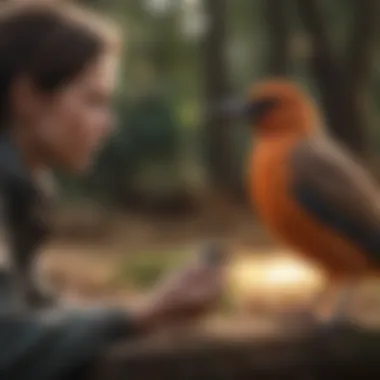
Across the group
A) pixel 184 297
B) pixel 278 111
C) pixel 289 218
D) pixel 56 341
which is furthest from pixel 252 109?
pixel 56 341

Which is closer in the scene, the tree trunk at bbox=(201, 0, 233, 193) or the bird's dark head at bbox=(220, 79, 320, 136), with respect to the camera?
the bird's dark head at bbox=(220, 79, 320, 136)

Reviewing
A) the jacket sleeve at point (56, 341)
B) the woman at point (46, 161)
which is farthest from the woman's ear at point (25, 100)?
the jacket sleeve at point (56, 341)

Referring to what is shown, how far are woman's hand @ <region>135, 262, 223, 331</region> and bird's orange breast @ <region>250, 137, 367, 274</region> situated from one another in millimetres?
132

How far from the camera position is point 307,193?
1.10 metres

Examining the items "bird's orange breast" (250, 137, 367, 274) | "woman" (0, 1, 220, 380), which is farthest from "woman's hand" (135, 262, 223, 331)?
"bird's orange breast" (250, 137, 367, 274)

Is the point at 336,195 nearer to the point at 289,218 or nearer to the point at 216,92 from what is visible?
the point at 289,218

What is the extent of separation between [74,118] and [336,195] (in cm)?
32

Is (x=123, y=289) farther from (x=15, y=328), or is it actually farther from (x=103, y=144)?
(x=15, y=328)

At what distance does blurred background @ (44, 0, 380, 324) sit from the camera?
1.27 metres

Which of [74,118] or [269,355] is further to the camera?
[269,355]

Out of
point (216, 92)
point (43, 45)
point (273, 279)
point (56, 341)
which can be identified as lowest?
point (56, 341)

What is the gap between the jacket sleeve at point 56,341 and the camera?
2.99ft

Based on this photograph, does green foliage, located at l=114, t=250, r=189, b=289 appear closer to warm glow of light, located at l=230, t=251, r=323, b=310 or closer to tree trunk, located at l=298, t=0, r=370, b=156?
warm glow of light, located at l=230, t=251, r=323, b=310

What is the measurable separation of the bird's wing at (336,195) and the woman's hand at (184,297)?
0.17 metres
